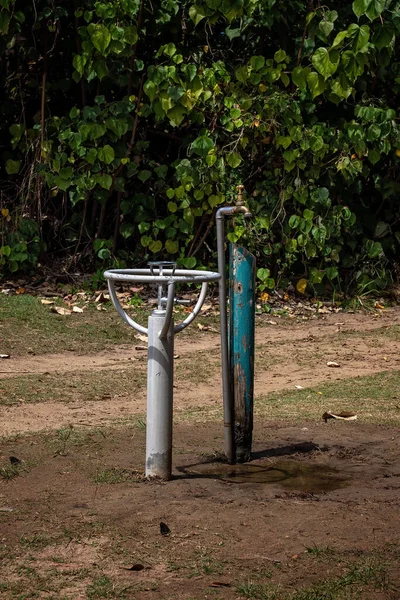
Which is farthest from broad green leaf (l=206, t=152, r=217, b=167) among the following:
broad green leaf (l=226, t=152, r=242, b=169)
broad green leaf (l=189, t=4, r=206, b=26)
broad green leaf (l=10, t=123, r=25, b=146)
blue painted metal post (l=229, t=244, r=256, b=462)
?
blue painted metal post (l=229, t=244, r=256, b=462)

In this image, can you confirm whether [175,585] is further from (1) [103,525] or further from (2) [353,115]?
(2) [353,115]

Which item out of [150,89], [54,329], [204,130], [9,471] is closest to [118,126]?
[150,89]

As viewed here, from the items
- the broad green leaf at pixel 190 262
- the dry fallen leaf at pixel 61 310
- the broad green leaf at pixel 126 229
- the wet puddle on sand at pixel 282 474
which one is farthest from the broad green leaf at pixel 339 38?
the wet puddle on sand at pixel 282 474

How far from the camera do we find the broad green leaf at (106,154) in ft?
31.4

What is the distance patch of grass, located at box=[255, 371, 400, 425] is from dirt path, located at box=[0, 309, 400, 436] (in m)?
0.20

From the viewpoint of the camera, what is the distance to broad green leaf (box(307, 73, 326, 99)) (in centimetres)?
911

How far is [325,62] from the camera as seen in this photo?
895 centimetres

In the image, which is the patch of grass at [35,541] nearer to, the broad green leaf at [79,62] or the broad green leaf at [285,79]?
the broad green leaf at [79,62]

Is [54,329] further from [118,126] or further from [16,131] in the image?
[16,131]

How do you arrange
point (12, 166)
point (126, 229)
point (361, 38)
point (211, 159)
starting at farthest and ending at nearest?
point (12, 166), point (126, 229), point (211, 159), point (361, 38)

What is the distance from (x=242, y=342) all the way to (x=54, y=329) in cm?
387

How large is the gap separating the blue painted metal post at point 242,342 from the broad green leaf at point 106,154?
480cm

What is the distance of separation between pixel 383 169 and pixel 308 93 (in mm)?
1260

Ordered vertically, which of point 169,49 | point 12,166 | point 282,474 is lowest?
point 282,474
